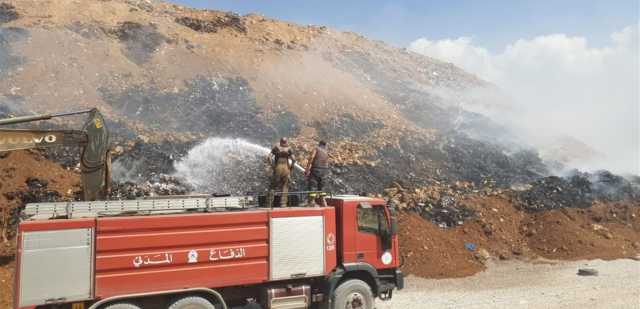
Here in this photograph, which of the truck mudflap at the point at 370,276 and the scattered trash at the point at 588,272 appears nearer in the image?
the truck mudflap at the point at 370,276

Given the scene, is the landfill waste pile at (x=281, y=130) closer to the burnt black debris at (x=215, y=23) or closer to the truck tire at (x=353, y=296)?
the burnt black debris at (x=215, y=23)

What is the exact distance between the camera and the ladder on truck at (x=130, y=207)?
7.05 meters

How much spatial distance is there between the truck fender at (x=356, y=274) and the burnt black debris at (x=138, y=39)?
2405 cm

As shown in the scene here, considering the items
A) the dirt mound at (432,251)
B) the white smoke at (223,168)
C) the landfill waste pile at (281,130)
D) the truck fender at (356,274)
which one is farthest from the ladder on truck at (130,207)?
the white smoke at (223,168)

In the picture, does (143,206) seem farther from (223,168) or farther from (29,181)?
(223,168)

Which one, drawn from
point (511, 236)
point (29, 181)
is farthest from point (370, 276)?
point (29, 181)

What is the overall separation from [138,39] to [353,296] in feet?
89.2

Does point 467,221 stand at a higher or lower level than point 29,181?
lower

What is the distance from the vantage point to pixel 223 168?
18.2 metres

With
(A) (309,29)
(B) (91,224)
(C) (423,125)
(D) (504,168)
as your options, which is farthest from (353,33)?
(B) (91,224)

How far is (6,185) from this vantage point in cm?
1382

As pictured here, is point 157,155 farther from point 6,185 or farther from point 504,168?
point 504,168

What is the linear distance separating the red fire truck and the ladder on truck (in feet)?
0.05

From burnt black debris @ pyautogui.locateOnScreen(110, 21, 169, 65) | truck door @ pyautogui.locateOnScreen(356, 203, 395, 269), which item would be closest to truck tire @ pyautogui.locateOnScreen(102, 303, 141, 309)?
Answer: truck door @ pyautogui.locateOnScreen(356, 203, 395, 269)
